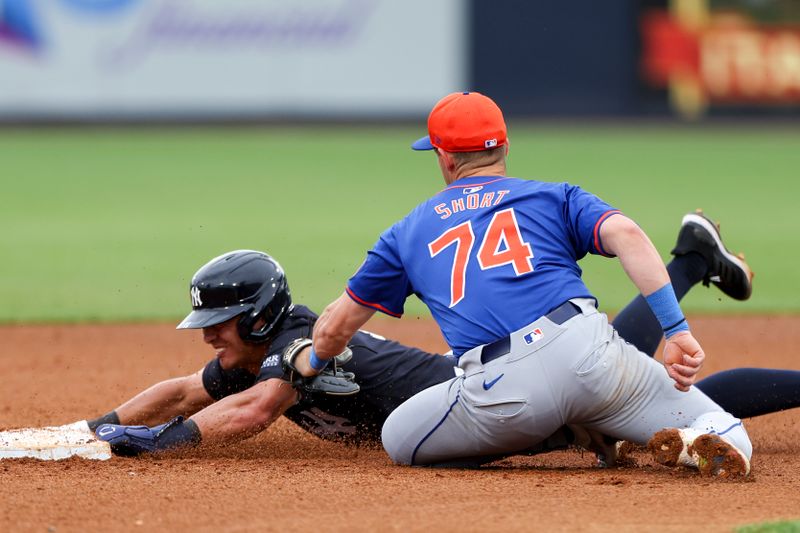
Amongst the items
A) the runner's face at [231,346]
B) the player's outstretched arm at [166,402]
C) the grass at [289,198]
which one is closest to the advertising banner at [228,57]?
the grass at [289,198]

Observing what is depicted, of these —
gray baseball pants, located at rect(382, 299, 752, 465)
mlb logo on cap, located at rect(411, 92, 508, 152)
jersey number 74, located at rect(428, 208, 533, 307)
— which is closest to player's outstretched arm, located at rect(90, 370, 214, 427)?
gray baseball pants, located at rect(382, 299, 752, 465)

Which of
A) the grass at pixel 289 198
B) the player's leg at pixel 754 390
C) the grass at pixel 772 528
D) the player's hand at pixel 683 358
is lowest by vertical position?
the grass at pixel 289 198

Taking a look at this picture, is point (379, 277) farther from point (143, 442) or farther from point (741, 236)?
point (741, 236)

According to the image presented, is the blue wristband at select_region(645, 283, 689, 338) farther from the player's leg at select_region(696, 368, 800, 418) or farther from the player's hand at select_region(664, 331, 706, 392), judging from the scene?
the player's leg at select_region(696, 368, 800, 418)

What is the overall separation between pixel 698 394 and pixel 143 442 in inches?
82.0

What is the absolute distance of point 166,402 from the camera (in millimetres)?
5328

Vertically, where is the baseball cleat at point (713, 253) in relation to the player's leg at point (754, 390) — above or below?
above

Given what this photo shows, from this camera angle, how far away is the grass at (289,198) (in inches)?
398

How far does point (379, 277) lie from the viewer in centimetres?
448

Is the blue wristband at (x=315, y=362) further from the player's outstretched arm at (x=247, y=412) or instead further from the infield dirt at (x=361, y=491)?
the infield dirt at (x=361, y=491)

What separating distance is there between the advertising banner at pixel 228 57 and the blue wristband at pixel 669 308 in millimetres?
19429

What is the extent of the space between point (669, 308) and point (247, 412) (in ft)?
5.29

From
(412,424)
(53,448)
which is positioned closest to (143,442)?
(53,448)

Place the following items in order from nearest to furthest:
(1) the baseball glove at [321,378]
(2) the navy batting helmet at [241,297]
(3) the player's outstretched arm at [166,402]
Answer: (1) the baseball glove at [321,378] < (2) the navy batting helmet at [241,297] < (3) the player's outstretched arm at [166,402]
